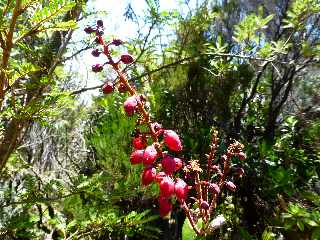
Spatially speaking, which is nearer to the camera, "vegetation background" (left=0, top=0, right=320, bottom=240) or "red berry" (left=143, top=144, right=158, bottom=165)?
"red berry" (left=143, top=144, right=158, bottom=165)

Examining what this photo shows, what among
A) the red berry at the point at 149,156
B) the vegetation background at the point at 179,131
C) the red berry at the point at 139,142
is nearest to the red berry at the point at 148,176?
the red berry at the point at 149,156

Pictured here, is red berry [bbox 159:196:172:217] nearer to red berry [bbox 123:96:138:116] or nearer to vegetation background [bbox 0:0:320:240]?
red berry [bbox 123:96:138:116]

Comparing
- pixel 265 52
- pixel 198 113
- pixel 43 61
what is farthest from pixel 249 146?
pixel 43 61

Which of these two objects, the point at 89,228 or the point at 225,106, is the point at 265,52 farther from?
the point at 89,228

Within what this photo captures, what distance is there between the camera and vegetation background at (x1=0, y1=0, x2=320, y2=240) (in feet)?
10.2

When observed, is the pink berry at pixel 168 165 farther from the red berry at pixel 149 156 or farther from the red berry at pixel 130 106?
the red berry at pixel 130 106

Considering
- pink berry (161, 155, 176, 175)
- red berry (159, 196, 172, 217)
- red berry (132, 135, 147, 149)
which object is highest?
red berry (132, 135, 147, 149)

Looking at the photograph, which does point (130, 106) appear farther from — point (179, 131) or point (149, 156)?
point (179, 131)

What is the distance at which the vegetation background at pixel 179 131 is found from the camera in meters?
3.12

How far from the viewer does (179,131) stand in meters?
5.13

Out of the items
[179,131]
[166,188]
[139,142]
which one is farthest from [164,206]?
[179,131]

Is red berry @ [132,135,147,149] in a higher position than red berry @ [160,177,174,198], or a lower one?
higher

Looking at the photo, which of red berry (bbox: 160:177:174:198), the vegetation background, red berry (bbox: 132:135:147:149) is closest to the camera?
red berry (bbox: 160:177:174:198)

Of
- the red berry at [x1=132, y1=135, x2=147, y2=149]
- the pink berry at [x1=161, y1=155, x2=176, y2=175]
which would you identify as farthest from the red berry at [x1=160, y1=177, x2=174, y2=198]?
the red berry at [x1=132, y1=135, x2=147, y2=149]
